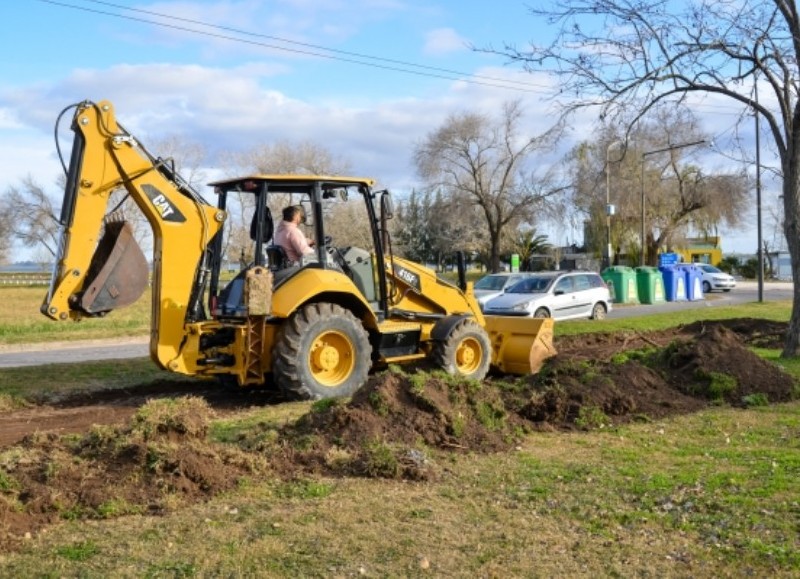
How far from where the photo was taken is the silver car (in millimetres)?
23669

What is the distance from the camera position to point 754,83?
1446 cm

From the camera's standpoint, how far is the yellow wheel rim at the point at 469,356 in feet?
40.4

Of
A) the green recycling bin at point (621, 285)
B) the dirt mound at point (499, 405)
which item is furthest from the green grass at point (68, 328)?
the green recycling bin at point (621, 285)

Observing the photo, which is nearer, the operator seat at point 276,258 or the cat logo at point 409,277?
the operator seat at point 276,258

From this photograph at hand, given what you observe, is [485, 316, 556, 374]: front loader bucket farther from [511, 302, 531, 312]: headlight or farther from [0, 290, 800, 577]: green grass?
[511, 302, 531, 312]: headlight

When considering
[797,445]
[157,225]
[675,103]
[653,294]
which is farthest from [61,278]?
[653,294]

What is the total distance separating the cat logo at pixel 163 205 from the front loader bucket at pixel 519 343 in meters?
5.28

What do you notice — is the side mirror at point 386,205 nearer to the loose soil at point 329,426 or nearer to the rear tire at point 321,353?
the rear tire at point 321,353

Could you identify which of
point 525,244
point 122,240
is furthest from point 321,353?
point 525,244

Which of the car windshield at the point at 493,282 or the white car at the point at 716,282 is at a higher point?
the car windshield at the point at 493,282

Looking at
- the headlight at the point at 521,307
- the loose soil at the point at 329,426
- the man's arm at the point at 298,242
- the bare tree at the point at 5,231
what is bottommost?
the loose soil at the point at 329,426

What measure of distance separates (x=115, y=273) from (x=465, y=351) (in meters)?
4.98

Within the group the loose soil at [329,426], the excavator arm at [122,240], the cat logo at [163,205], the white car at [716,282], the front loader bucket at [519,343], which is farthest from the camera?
the white car at [716,282]

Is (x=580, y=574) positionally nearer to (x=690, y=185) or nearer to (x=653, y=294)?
(x=653, y=294)
